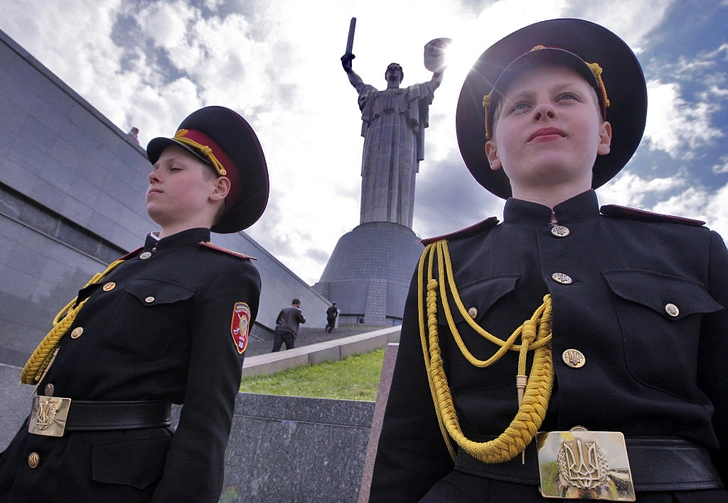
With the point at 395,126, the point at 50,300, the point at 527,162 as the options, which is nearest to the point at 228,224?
the point at 527,162

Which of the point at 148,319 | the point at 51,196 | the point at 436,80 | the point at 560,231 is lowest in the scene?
the point at 148,319

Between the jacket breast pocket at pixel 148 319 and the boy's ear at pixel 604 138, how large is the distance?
1733 mm

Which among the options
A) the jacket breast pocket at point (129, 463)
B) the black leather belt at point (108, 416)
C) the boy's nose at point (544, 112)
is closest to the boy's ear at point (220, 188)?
the black leather belt at point (108, 416)

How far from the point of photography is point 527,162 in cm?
149

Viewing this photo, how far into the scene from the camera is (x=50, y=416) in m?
1.64

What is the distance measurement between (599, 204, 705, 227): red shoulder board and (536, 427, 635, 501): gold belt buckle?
766 mm

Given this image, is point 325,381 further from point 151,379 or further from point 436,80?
point 436,80

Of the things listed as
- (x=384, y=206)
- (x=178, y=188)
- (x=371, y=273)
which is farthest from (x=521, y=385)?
(x=384, y=206)

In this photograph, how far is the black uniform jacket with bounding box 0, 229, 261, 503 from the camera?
1511 mm

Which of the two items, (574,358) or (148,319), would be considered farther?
(148,319)

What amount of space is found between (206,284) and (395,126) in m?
25.5

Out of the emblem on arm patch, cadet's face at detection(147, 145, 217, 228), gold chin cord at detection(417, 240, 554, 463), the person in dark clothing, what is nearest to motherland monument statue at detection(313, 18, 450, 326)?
the person in dark clothing

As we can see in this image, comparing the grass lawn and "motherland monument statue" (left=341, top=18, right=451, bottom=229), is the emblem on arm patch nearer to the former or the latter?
the grass lawn

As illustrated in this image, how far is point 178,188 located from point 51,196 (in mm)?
8720
